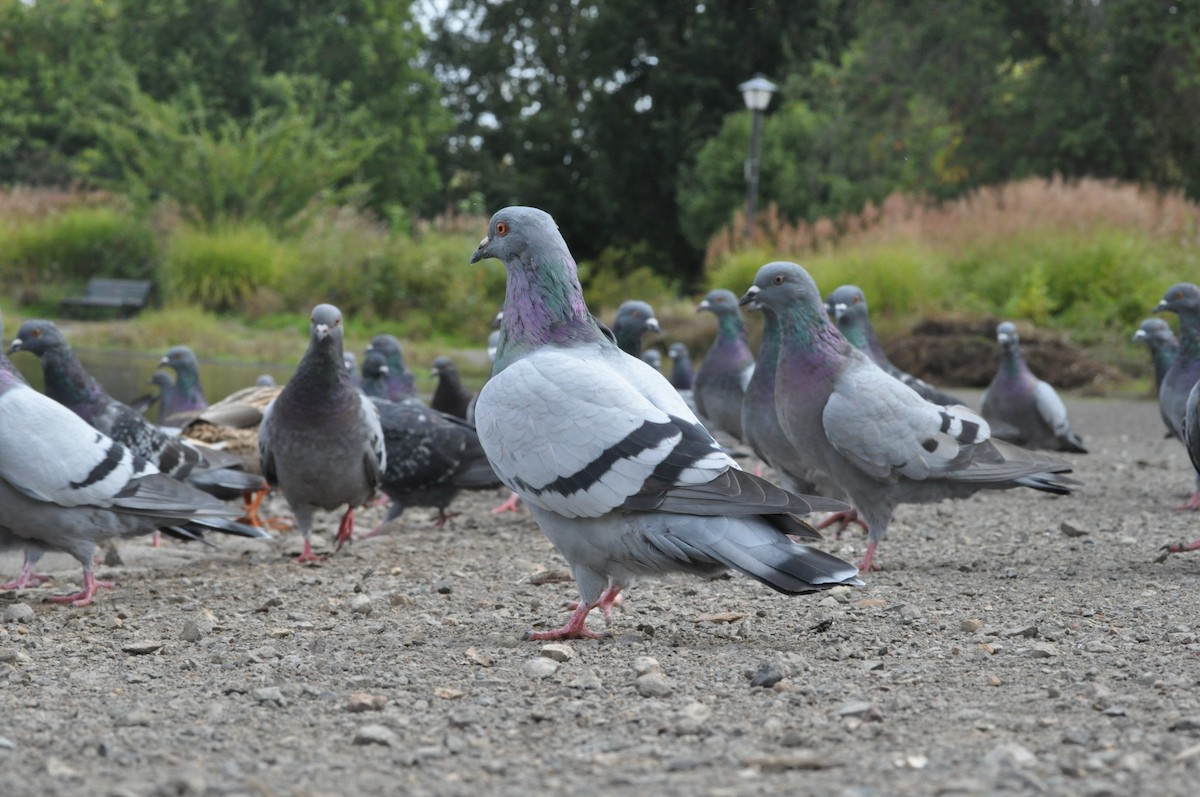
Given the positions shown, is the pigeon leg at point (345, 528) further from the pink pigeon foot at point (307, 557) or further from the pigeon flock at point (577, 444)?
the pink pigeon foot at point (307, 557)

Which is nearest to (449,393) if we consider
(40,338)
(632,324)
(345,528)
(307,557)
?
(632,324)

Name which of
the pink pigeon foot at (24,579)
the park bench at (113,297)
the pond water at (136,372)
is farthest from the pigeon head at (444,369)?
the park bench at (113,297)

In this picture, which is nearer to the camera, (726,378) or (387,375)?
(726,378)

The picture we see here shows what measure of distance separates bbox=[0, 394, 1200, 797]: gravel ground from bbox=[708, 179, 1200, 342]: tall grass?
9.23 metres

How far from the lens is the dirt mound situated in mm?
12766

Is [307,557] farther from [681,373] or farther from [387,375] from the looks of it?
[681,373]

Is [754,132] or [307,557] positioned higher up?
[754,132]

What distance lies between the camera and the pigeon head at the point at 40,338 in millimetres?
5797

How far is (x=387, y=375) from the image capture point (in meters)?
8.10

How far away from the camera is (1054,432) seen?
326 inches

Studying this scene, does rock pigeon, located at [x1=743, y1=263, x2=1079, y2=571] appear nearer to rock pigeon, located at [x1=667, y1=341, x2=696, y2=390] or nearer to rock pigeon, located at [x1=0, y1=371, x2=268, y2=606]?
rock pigeon, located at [x1=0, y1=371, x2=268, y2=606]

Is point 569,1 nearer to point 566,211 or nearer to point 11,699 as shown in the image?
point 566,211

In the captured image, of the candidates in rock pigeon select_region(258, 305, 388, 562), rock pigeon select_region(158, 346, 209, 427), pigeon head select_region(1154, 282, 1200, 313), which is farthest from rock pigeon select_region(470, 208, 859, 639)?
rock pigeon select_region(158, 346, 209, 427)

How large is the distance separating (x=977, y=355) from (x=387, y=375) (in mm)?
6998
